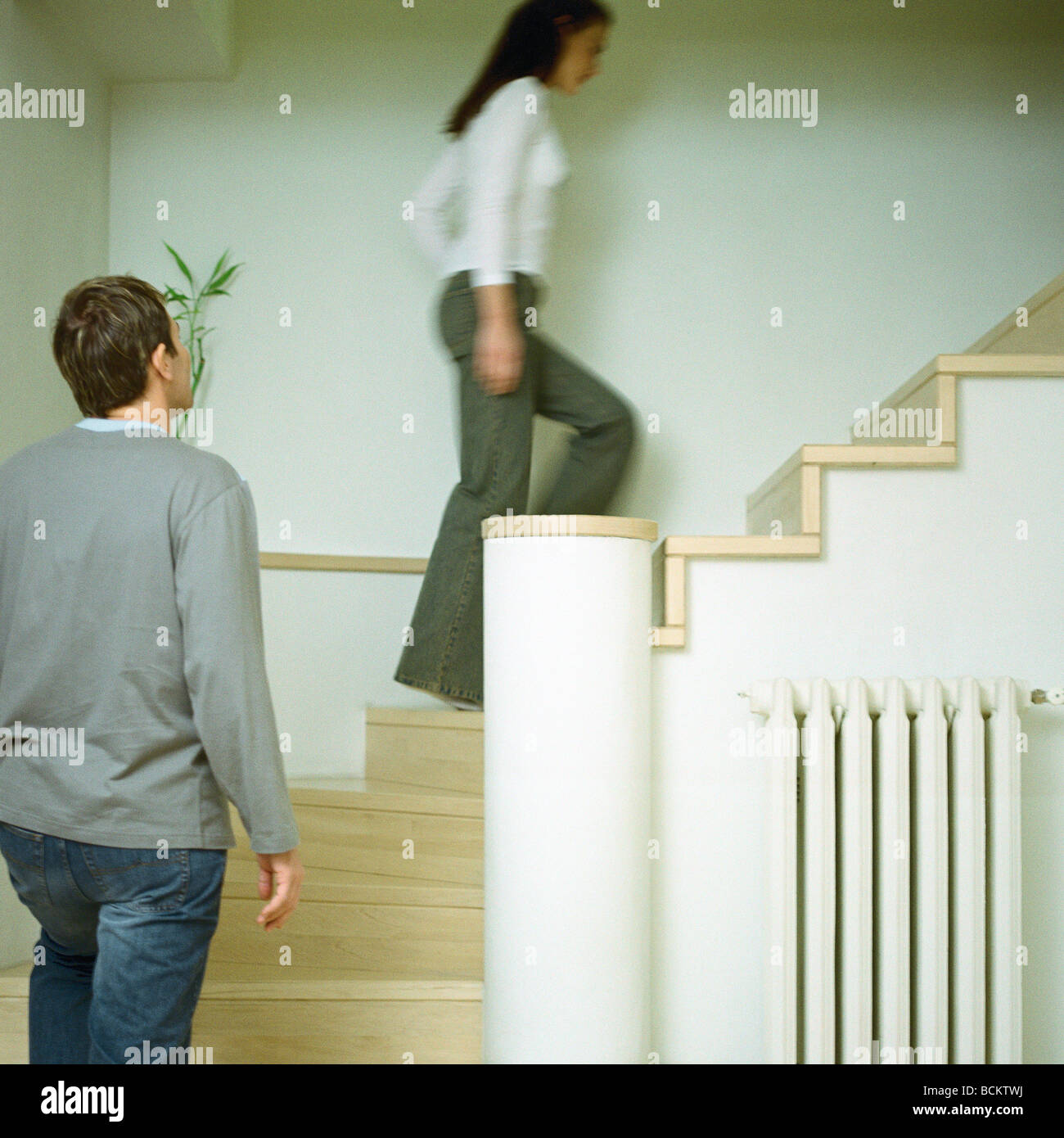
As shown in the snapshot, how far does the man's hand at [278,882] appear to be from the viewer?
50.5 inches

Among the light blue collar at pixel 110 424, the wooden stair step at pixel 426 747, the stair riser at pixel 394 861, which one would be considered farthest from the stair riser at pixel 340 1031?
the light blue collar at pixel 110 424

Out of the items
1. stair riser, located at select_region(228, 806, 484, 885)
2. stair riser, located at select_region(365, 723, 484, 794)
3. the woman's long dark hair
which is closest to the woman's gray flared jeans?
stair riser, located at select_region(365, 723, 484, 794)

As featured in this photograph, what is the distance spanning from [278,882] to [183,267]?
6.28 ft

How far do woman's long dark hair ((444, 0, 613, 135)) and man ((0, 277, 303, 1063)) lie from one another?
1.33m

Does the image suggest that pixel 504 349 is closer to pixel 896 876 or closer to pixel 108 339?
pixel 108 339

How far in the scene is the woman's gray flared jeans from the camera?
2.09 meters

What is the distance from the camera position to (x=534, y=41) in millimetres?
2217

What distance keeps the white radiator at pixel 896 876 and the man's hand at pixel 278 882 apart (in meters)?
0.78

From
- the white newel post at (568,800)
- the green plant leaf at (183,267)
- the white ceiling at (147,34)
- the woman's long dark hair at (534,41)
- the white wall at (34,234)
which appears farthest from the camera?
the green plant leaf at (183,267)

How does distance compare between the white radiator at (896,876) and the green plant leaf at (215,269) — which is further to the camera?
the green plant leaf at (215,269)

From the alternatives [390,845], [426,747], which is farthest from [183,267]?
[390,845]

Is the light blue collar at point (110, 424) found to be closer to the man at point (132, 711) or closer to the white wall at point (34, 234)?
the man at point (132, 711)

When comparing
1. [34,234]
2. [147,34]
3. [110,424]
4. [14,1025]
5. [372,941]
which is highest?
[147,34]

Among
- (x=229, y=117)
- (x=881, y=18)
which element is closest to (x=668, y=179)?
(x=881, y=18)
